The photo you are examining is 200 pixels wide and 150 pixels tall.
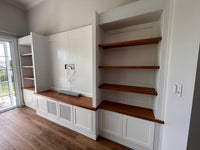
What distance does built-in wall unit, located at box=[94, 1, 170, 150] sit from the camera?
1216 mm

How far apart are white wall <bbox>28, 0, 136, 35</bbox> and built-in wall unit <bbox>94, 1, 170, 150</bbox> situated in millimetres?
520

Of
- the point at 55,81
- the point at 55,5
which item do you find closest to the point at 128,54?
the point at 55,81

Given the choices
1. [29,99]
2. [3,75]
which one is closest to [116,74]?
[29,99]

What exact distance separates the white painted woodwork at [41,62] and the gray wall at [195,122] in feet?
10.3

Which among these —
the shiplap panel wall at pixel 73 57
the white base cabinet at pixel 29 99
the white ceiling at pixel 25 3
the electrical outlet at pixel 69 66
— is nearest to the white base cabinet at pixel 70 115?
the shiplap panel wall at pixel 73 57

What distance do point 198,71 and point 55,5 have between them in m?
3.26

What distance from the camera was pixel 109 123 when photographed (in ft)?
5.27

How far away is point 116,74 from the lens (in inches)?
68.4

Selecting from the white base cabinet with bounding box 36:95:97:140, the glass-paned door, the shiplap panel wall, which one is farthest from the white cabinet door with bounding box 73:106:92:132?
the glass-paned door

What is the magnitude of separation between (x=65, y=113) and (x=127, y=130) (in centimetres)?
137

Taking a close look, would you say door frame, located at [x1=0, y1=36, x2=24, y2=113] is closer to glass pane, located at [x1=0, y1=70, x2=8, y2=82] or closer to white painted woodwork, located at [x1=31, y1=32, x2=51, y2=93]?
glass pane, located at [x1=0, y1=70, x2=8, y2=82]

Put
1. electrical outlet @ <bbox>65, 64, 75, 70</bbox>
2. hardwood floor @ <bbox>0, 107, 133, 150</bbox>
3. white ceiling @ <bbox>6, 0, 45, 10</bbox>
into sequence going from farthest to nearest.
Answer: white ceiling @ <bbox>6, 0, 45, 10</bbox> → electrical outlet @ <bbox>65, 64, 75, 70</bbox> → hardwood floor @ <bbox>0, 107, 133, 150</bbox>

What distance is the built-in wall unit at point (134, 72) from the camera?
1216 mm

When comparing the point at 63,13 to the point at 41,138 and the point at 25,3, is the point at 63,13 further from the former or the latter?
the point at 41,138
